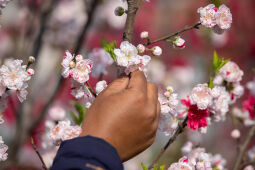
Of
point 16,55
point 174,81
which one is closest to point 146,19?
point 174,81

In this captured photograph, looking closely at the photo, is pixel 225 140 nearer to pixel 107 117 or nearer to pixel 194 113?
pixel 194 113

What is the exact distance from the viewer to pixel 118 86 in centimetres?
104

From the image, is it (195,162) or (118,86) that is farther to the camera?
(195,162)

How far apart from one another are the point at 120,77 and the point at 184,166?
351 mm

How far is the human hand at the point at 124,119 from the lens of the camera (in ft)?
3.08

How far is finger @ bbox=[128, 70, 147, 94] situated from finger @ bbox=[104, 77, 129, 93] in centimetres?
2

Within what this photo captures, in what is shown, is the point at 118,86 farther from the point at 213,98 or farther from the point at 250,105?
the point at 250,105

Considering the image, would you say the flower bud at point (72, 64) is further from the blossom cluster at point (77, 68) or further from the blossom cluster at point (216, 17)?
the blossom cluster at point (216, 17)

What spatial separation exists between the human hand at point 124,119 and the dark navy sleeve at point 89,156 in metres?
0.05

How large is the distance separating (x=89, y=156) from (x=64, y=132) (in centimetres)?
35

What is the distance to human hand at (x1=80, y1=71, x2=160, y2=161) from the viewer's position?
3.08 ft

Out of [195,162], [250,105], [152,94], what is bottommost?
[195,162]

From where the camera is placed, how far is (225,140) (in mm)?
5750

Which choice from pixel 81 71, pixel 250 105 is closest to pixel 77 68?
pixel 81 71
